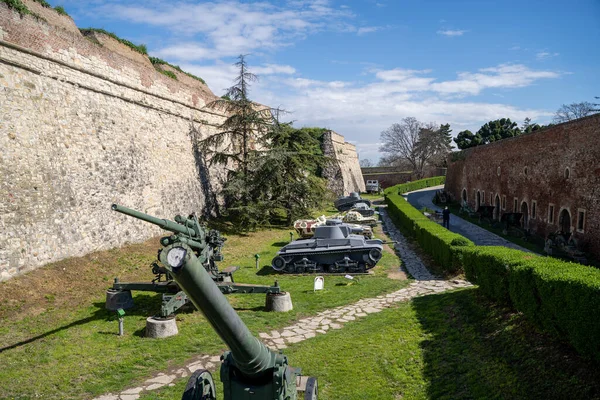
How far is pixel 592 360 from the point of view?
502 cm

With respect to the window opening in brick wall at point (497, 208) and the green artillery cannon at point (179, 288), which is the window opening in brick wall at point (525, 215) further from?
the green artillery cannon at point (179, 288)

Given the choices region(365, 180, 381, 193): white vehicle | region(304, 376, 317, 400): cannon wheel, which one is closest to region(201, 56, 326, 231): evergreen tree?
region(304, 376, 317, 400): cannon wheel

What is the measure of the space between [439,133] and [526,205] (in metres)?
42.3

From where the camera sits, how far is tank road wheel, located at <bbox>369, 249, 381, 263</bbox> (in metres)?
12.3

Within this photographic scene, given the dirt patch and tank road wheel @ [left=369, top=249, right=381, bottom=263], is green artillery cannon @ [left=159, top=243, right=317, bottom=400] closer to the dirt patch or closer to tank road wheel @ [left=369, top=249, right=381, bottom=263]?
the dirt patch

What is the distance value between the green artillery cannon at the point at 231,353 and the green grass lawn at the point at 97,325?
2.77 m

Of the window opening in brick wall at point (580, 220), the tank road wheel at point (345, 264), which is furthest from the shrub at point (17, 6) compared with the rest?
the window opening in brick wall at point (580, 220)

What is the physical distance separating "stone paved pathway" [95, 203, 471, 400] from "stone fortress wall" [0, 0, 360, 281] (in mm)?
5510

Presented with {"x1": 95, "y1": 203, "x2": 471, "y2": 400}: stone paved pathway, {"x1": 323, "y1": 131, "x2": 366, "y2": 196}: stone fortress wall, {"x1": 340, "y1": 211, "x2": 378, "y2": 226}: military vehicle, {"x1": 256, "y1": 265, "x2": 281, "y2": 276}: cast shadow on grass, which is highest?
{"x1": 323, "y1": 131, "x2": 366, "y2": 196}: stone fortress wall

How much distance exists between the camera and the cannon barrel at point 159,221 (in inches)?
260

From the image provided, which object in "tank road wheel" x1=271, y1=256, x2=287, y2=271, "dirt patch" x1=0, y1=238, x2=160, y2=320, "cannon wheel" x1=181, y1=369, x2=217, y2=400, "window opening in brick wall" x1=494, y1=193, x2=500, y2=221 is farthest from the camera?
"window opening in brick wall" x1=494, y1=193, x2=500, y2=221

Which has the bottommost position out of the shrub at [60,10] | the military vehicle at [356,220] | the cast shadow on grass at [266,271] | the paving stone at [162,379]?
the paving stone at [162,379]

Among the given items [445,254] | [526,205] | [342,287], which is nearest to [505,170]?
[526,205]

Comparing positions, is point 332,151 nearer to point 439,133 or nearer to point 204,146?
point 204,146
